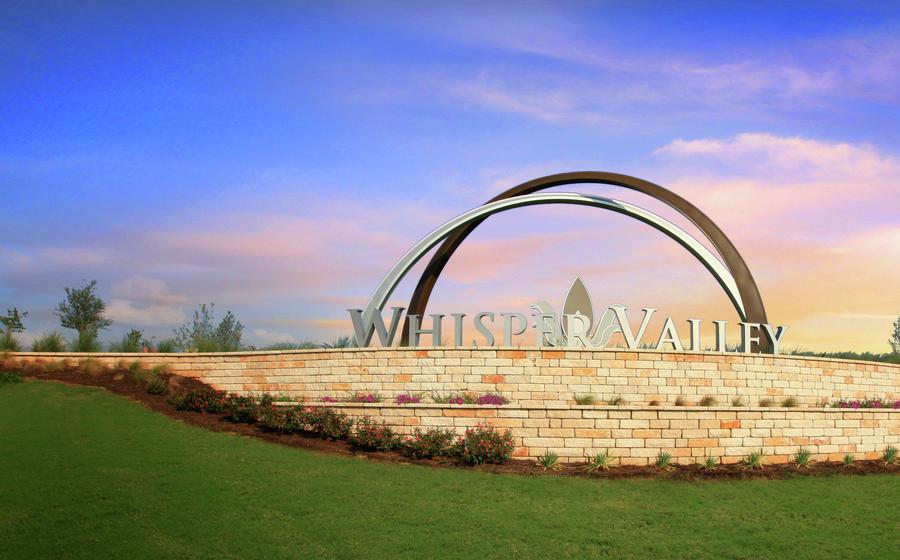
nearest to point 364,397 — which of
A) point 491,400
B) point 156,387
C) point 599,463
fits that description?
point 491,400

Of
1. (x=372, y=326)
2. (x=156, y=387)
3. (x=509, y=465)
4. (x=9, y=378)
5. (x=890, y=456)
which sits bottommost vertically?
(x=890, y=456)

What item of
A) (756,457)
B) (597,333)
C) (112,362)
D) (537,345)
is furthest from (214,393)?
(756,457)

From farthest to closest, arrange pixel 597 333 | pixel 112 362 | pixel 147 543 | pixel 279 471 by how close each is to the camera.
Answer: pixel 112 362 < pixel 597 333 < pixel 279 471 < pixel 147 543

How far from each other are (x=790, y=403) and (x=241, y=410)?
15.7 metres

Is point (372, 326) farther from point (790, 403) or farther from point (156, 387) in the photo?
point (790, 403)

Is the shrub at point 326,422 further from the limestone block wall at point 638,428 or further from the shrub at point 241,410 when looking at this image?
the shrub at point 241,410

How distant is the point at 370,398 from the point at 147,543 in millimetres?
10924

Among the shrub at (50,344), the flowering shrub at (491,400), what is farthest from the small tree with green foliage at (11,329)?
the flowering shrub at (491,400)

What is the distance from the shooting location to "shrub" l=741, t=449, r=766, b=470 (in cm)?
1716

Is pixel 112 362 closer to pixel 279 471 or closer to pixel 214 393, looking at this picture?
pixel 214 393

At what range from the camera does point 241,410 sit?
19484 mm

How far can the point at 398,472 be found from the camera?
50.8 ft

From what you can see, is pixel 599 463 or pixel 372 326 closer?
pixel 599 463

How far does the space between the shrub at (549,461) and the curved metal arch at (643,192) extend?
9434 millimetres
